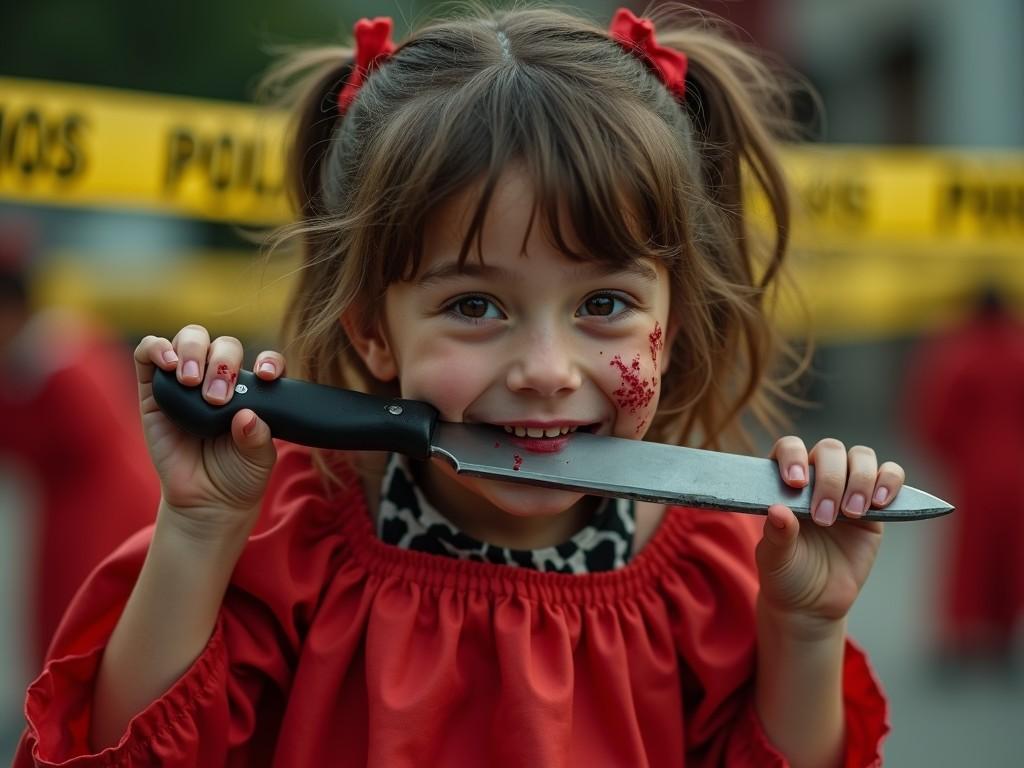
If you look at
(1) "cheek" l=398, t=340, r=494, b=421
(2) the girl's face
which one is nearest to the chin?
(2) the girl's face

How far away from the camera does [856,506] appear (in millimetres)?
1631

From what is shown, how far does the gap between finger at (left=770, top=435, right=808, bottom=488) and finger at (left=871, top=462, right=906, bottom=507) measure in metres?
0.09

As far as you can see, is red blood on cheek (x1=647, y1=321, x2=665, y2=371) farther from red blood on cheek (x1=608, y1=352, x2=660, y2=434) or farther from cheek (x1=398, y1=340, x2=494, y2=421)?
cheek (x1=398, y1=340, x2=494, y2=421)

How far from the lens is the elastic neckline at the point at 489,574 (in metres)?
1.80

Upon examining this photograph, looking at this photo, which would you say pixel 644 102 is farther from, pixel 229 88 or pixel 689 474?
pixel 229 88

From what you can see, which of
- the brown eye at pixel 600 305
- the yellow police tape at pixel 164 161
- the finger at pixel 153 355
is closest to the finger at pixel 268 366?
the finger at pixel 153 355

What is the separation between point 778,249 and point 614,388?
1.82 feet

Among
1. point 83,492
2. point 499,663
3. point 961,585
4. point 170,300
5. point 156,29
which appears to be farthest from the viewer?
point 156,29

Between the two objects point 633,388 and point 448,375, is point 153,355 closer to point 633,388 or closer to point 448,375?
point 448,375

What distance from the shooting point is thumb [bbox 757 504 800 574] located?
5.25 feet

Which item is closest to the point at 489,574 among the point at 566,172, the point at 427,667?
the point at 427,667

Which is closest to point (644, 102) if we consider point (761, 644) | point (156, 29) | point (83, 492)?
point (761, 644)

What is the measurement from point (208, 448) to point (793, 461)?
30.4 inches

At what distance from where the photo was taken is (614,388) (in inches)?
65.9
